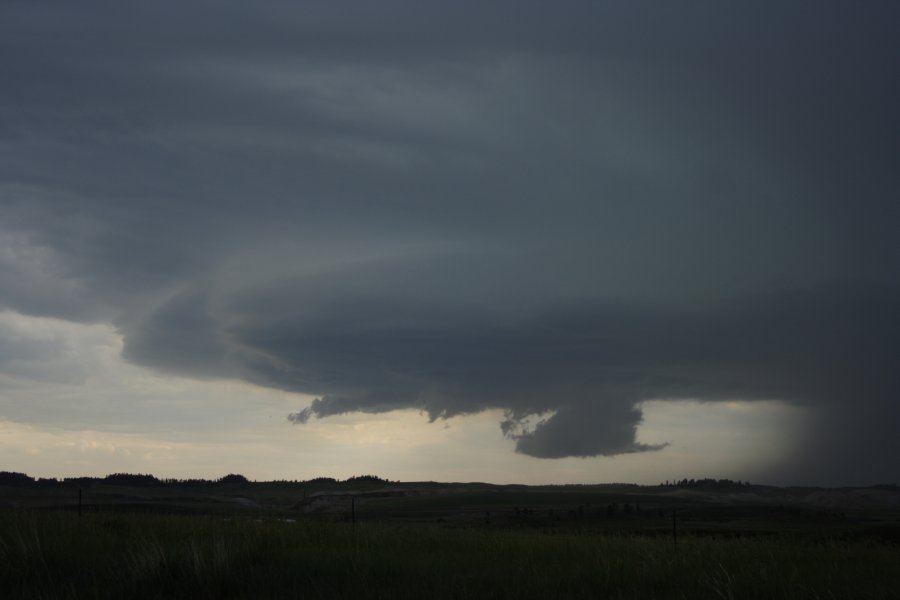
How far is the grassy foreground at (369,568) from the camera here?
12414mm

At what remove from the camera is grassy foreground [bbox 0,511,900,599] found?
12.4 m

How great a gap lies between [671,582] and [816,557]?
7733mm

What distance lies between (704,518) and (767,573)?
103m

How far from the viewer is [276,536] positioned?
1786 cm

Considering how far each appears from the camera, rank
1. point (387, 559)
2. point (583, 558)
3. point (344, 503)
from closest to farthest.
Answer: point (387, 559) < point (583, 558) < point (344, 503)

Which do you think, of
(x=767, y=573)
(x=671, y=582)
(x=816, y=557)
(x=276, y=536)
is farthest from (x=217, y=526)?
(x=816, y=557)

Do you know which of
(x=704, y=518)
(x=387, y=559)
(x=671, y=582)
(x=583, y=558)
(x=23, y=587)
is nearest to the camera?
(x=23, y=587)

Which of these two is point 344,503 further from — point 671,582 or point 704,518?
point 671,582

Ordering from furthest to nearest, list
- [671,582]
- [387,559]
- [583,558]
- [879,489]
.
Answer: [879,489]
[583,558]
[387,559]
[671,582]

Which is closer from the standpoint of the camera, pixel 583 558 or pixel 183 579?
pixel 183 579

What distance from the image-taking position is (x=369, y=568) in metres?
14.1

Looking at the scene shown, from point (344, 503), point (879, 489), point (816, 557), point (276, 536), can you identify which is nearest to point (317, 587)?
point (276, 536)

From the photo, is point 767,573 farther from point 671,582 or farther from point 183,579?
point 183,579

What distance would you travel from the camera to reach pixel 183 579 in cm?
1291
